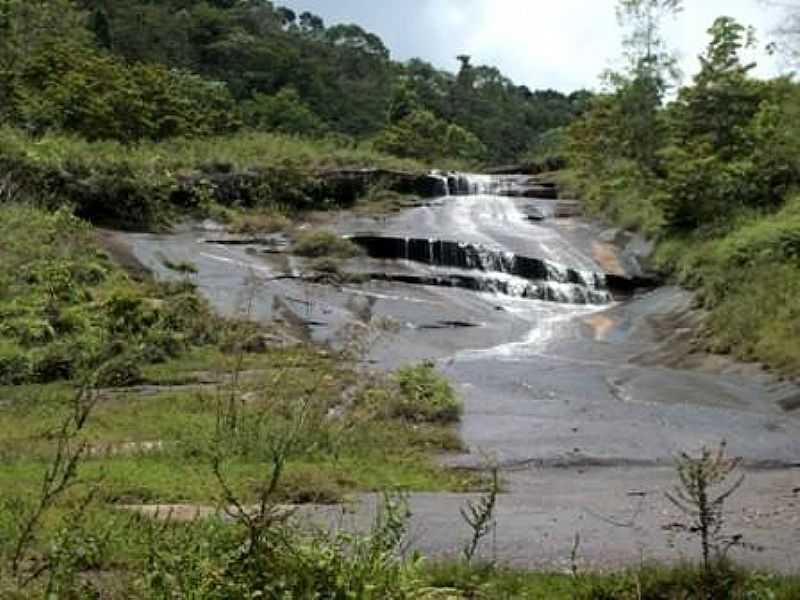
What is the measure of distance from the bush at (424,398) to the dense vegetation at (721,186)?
17.7 ft

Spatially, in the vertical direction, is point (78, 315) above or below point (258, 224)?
below

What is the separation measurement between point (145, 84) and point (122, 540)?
92.0ft

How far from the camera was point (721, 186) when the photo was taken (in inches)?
869

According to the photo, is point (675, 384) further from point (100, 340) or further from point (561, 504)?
point (100, 340)

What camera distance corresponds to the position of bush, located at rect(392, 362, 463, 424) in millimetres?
11992

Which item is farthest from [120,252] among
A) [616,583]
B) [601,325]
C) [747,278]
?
[616,583]

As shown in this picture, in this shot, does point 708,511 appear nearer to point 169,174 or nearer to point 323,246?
point 323,246

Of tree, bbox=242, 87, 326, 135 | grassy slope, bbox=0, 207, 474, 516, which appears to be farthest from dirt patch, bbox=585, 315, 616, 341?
tree, bbox=242, 87, 326, 135

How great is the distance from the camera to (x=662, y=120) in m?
29.5

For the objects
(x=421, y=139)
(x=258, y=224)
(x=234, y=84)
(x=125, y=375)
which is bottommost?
(x=125, y=375)

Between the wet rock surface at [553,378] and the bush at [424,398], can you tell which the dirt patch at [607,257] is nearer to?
the wet rock surface at [553,378]

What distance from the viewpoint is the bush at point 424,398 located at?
39.3 feet

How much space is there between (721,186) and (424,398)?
12601 mm

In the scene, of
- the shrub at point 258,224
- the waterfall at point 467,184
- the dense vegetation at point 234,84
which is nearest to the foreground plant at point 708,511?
the shrub at point 258,224
